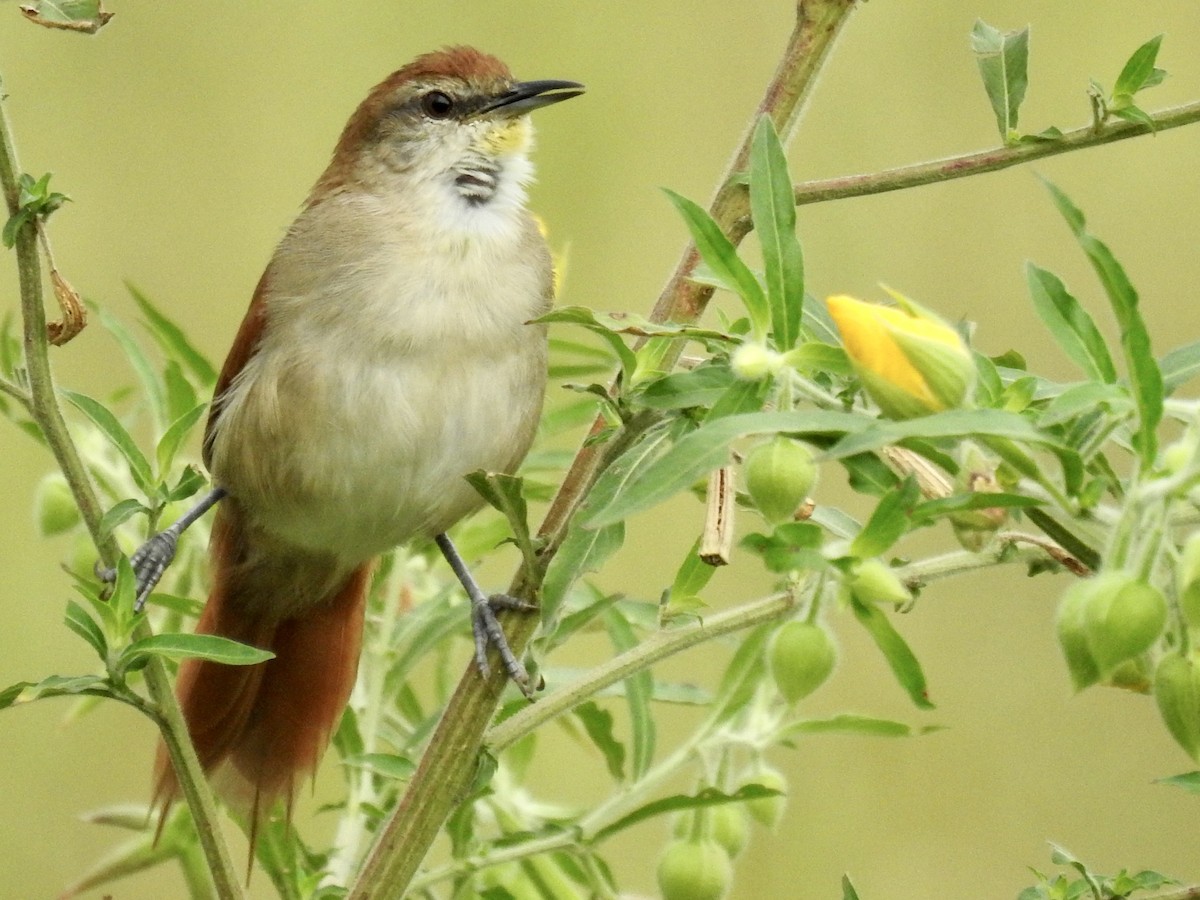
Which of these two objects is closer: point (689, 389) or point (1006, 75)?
point (689, 389)

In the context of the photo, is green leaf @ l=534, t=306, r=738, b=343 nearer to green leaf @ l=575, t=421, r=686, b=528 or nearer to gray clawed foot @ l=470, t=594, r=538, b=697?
green leaf @ l=575, t=421, r=686, b=528

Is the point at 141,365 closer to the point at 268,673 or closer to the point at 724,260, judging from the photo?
the point at 268,673

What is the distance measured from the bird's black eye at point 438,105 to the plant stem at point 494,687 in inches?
51.8

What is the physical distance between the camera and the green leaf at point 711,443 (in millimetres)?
1209

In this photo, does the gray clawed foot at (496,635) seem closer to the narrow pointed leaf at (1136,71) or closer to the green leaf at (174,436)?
the green leaf at (174,436)

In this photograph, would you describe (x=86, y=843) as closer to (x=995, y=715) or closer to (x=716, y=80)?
(x=995, y=715)

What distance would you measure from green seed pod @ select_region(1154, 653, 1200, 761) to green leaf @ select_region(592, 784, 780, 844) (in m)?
0.54

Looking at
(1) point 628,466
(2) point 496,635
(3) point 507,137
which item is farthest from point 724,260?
(3) point 507,137

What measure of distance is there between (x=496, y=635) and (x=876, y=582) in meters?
0.55

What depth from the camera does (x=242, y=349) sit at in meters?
2.58

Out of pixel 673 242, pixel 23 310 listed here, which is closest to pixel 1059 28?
pixel 673 242

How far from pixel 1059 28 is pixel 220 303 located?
2.60 m

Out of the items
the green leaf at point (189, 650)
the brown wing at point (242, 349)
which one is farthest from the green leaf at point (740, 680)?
the brown wing at point (242, 349)

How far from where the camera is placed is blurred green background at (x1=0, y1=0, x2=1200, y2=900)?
4340 mm
